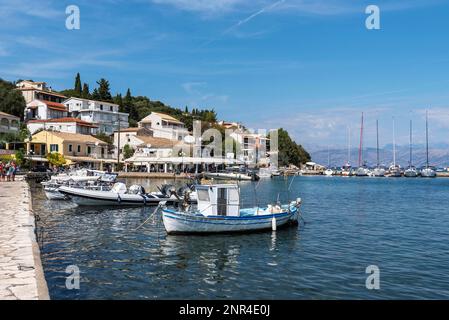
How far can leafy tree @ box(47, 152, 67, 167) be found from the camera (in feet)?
220

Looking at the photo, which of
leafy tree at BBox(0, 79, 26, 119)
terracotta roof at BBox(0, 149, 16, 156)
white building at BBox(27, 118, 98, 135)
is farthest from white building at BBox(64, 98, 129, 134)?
terracotta roof at BBox(0, 149, 16, 156)

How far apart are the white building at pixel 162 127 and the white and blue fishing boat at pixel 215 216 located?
85700mm

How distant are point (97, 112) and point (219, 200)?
84.6m

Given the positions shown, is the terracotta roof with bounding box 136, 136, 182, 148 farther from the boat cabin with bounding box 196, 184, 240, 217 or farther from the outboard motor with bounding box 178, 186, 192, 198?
the boat cabin with bounding box 196, 184, 240, 217

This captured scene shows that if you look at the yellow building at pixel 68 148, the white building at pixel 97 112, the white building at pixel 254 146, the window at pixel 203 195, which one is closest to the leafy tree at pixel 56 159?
the yellow building at pixel 68 148

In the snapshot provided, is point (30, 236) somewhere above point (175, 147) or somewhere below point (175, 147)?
below

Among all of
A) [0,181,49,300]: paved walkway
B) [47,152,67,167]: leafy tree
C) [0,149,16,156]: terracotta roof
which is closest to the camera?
[0,181,49,300]: paved walkway

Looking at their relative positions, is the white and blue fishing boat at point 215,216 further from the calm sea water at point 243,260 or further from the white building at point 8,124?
the white building at point 8,124

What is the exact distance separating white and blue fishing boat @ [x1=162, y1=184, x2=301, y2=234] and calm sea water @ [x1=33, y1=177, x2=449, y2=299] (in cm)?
68

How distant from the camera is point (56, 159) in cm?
6781

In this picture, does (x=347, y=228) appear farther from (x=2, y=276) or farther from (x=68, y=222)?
(x=2, y=276)
